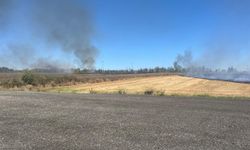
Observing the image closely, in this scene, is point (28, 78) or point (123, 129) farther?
point (28, 78)

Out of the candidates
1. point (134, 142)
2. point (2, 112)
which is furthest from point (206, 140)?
point (2, 112)

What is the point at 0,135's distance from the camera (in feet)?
36.6

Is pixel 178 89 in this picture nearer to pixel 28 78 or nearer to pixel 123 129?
pixel 28 78

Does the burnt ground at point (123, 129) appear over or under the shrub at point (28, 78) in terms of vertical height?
under

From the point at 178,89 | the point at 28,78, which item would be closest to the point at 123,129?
the point at 178,89

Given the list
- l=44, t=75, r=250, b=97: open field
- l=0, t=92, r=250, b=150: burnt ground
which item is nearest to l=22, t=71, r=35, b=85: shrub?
l=44, t=75, r=250, b=97: open field

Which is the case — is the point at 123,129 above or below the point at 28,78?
below

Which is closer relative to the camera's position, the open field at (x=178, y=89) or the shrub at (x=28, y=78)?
the open field at (x=178, y=89)

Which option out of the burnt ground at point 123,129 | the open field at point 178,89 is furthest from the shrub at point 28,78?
the burnt ground at point 123,129

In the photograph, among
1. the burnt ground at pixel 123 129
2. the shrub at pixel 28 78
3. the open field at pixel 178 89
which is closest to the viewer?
the burnt ground at pixel 123 129

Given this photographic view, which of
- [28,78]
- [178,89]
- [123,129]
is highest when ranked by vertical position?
[28,78]

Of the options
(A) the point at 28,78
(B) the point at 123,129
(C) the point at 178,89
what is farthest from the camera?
(A) the point at 28,78

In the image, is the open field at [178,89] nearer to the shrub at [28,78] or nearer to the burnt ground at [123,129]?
the shrub at [28,78]

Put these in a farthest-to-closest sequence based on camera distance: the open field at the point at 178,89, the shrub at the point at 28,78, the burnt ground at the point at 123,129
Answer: the shrub at the point at 28,78, the open field at the point at 178,89, the burnt ground at the point at 123,129
